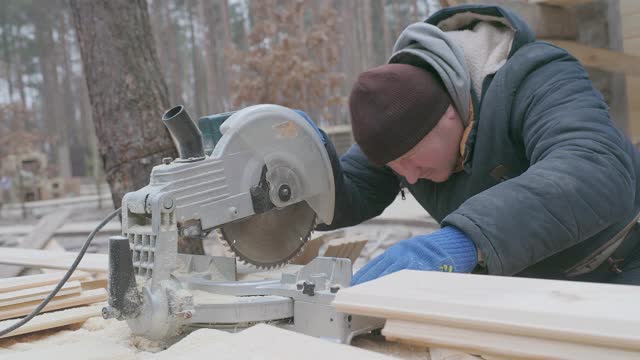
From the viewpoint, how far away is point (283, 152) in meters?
1.68

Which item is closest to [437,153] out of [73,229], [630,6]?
[630,6]

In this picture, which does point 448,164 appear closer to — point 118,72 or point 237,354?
point 237,354

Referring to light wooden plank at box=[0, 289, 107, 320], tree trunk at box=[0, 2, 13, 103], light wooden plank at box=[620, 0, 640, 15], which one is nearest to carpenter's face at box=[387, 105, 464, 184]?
light wooden plank at box=[0, 289, 107, 320]

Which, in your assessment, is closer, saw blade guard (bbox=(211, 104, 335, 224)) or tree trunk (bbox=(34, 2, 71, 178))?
saw blade guard (bbox=(211, 104, 335, 224))

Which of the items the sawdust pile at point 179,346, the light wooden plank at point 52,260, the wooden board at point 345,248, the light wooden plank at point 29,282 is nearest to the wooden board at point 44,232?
the light wooden plank at point 52,260

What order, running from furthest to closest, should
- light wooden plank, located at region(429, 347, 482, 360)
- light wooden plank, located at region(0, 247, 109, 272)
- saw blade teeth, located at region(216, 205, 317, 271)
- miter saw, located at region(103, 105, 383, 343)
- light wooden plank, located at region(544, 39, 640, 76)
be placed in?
light wooden plank, located at region(544, 39, 640, 76)
light wooden plank, located at region(0, 247, 109, 272)
saw blade teeth, located at region(216, 205, 317, 271)
miter saw, located at region(103, 105, 383, 343)
light wooden plank, located at region(429, 347, 482, 360)

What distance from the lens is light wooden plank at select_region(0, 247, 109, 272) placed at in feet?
6.77

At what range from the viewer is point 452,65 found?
1.73m

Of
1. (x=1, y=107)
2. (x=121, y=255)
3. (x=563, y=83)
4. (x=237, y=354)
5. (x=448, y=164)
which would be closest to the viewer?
(x=237, y=354)

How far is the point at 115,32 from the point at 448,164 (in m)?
2.04

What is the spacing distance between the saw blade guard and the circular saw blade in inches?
2.0

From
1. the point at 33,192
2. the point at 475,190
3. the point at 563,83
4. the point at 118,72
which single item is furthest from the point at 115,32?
the point at 33,192

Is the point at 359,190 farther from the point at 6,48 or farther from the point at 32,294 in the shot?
the point at 6,48

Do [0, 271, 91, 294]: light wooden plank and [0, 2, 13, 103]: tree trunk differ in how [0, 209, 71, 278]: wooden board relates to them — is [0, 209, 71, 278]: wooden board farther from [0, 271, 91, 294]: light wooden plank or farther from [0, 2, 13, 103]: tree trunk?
[0, 2, 13, 103]: tree trunk
